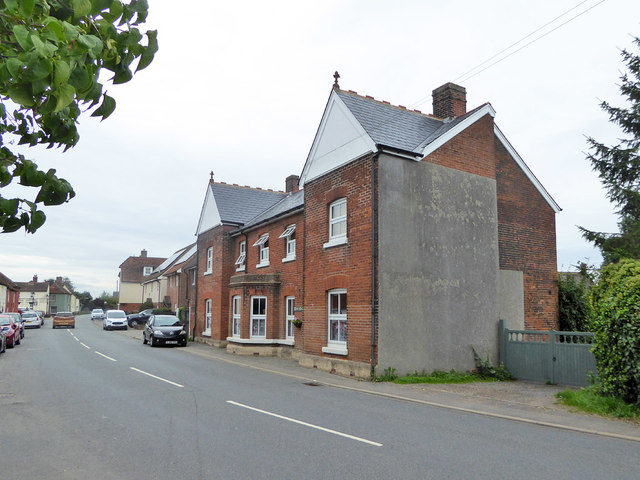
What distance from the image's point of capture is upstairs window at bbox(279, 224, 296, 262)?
2166 cm

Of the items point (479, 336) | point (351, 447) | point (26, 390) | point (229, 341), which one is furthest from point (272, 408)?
point (229, 341)

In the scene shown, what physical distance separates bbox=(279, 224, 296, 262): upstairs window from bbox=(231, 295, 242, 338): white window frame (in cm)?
336

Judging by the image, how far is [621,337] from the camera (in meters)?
9.53

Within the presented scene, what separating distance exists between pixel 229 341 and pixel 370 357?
38.6 ft

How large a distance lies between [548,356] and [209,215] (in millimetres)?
20257

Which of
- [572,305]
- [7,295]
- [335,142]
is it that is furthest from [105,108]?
[7,295]

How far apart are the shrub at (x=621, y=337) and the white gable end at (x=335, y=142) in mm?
7491

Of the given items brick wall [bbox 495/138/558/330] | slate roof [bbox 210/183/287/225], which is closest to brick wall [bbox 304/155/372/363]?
brick wall [bbox 495/138/558/330]

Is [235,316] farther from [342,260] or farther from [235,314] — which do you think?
[342,260]

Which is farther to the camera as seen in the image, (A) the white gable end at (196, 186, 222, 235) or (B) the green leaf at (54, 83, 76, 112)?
(A) the white gable end at (196, 186, 222, 235)

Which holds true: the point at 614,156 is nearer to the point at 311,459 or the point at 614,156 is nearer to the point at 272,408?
the point at 272,408

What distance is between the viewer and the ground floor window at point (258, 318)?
899 inches

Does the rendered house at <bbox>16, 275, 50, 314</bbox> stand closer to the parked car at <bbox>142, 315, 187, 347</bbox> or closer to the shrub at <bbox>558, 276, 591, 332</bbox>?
the parked car at <bbox>142, 315, 187, 347</bbox>

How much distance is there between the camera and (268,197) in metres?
30.3
